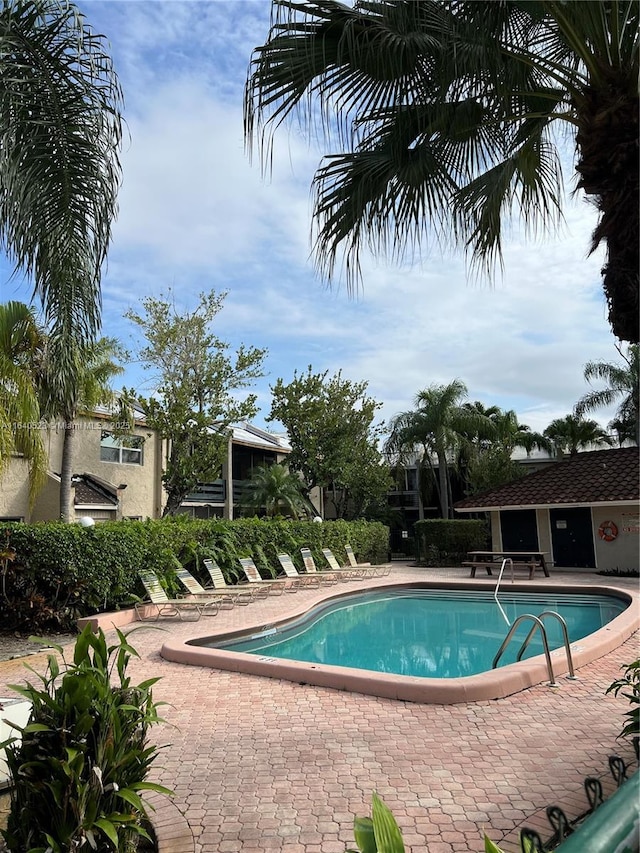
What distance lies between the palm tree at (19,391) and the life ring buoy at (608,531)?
17.7 metres

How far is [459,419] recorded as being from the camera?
33656 mm

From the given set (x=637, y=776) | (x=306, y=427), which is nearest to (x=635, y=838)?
(x=637, y=776)

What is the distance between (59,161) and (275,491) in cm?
2382

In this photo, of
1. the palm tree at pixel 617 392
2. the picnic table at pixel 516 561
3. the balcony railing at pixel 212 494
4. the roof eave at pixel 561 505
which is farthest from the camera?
the palm tree at pixel 617 392

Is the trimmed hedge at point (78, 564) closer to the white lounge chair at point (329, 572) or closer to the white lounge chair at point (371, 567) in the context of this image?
the white lounge chair at point (329, 572)

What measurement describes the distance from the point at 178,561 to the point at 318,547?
27.6ft

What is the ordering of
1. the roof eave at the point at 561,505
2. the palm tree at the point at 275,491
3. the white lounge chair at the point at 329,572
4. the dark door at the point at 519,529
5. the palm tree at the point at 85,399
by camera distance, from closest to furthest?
the palm tree at the point at 85,399 → the white lounge chair at the point at 329,572 → the roof eave at the point at 561,505 → the dark door at the point at 519,529 → the palm tree at the point at 275,491

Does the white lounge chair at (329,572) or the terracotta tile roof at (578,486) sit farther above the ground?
the terracotta tile roof at (578,486)

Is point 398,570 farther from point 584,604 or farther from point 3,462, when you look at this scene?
point 3,462

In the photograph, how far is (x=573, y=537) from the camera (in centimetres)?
2277

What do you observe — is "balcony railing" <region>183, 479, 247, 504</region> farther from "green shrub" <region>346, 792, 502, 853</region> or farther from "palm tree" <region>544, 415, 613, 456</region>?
"green shrub" <region>346, 792, 502, 853</region>

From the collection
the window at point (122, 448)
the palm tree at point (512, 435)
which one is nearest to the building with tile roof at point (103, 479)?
the window at point (122, 448)

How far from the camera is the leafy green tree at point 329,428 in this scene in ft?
94.9

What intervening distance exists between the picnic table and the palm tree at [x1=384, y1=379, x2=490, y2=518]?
1041 centimetres
